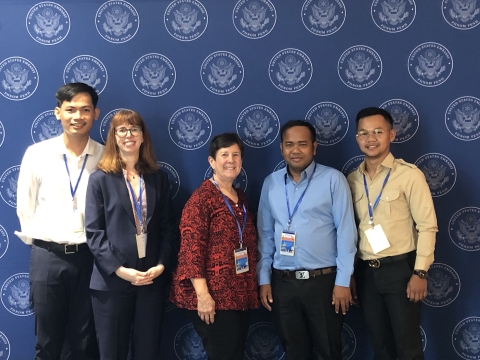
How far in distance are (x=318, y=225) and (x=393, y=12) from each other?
153cm

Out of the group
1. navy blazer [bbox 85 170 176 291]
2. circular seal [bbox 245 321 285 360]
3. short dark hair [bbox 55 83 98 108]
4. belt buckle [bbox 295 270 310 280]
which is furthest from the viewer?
circular seal [bbox 245 321 285 360]

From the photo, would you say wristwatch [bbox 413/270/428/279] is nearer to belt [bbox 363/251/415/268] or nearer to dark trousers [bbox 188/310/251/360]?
belt [bbox 363/251/415/268]

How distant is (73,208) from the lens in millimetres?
2361

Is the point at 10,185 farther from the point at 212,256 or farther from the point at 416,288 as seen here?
the point at 416,288

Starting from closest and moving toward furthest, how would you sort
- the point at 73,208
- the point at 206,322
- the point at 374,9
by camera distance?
1. the point at 206,322
2. the point at 73,208
3. the point at 374,9

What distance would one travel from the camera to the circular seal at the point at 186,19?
270 centimetres

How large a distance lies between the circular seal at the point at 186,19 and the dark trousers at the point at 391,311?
1.85m

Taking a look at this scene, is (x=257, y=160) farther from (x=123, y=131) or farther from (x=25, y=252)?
(x=25, y=252)

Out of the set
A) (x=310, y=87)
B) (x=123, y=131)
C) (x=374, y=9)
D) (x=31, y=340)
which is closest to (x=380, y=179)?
(x=310, y=87)

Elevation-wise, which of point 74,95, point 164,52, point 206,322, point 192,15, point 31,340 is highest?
point 192,15

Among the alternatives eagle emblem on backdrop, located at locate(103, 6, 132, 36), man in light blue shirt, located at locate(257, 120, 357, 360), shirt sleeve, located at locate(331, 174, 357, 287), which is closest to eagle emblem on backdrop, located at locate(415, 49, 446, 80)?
man in light blue shirt, located at locate(257, 120, 357, 360)

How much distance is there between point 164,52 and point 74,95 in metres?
0.68

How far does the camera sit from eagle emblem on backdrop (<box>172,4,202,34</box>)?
270 centimetres

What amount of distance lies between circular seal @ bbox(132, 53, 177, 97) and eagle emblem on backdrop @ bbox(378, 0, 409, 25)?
4.76 feet
